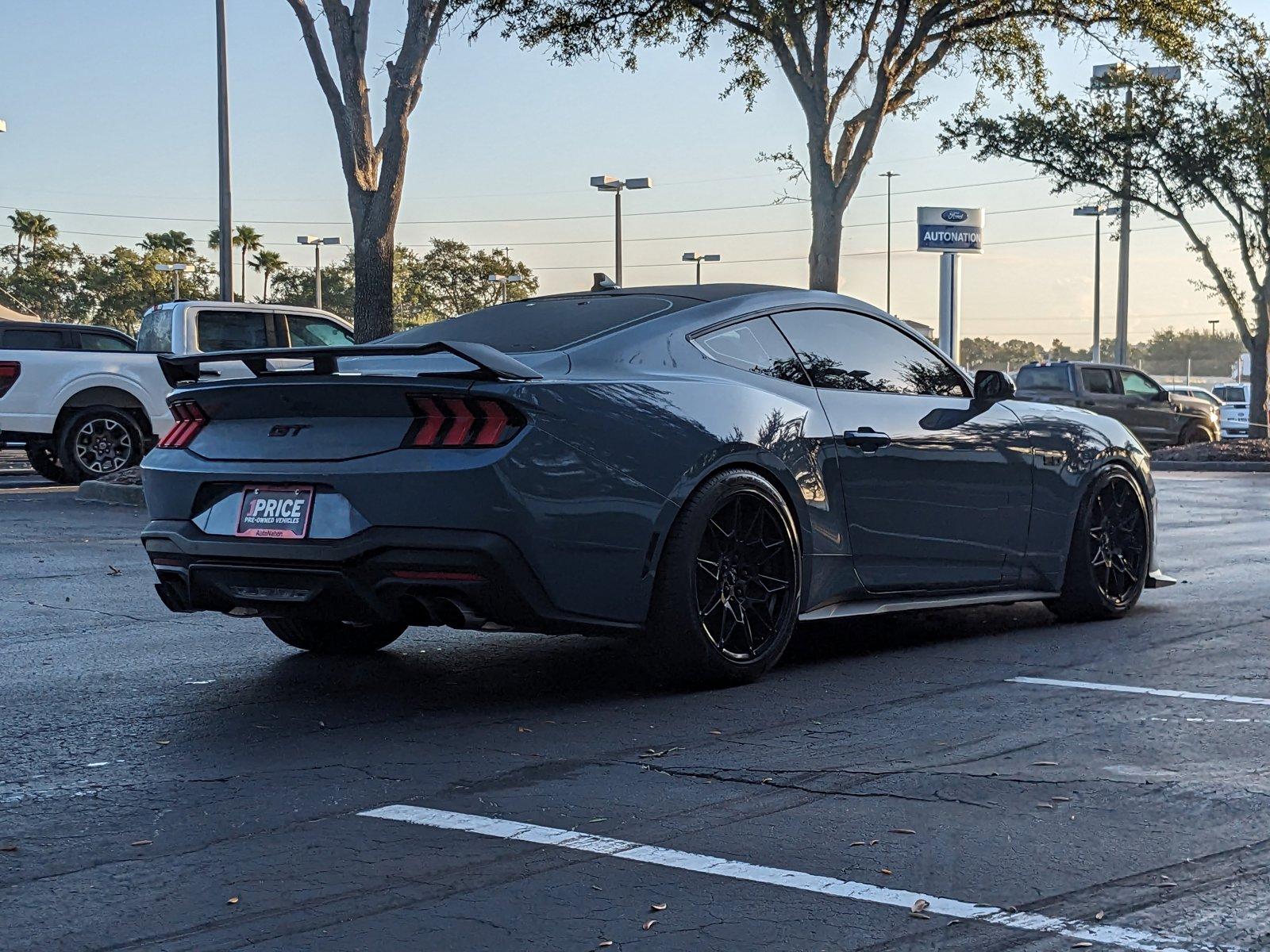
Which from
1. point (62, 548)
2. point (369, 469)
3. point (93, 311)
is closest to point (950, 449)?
point (369, 469)

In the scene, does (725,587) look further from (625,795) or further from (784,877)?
(784,877)

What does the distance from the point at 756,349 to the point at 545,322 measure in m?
0.79

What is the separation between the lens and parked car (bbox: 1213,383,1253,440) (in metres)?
35.8

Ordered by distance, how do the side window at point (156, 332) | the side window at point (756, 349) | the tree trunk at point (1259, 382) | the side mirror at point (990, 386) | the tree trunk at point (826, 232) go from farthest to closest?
1. the tree trunk at point (1259, 382)
2. the tree trunk at point (826, 232)
3. the side window at point (156, 332)
4. the side mirror at point (990, 386)
5. the side window at point (756, 349)

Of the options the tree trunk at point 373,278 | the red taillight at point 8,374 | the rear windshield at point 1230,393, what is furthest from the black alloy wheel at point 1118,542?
the rear windshield at point 1230,393

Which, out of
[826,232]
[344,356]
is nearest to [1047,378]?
[826,232]

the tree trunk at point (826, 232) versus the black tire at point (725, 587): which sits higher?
the tree trunk at point (826, 232)

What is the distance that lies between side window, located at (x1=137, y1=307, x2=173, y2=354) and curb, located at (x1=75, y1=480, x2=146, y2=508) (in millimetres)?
1822

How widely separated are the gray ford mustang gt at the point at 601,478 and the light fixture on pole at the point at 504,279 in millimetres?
63922

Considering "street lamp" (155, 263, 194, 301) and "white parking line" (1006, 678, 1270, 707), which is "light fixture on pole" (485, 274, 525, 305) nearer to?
"street lamp" (155, 263, 194, 301)

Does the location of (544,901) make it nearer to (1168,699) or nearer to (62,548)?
(1168,699)

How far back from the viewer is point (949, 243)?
2780 centimetres

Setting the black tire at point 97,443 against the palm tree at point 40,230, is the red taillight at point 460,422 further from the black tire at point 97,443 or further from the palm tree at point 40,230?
the palm tree at point 40,230

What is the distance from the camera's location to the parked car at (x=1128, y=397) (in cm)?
2950
